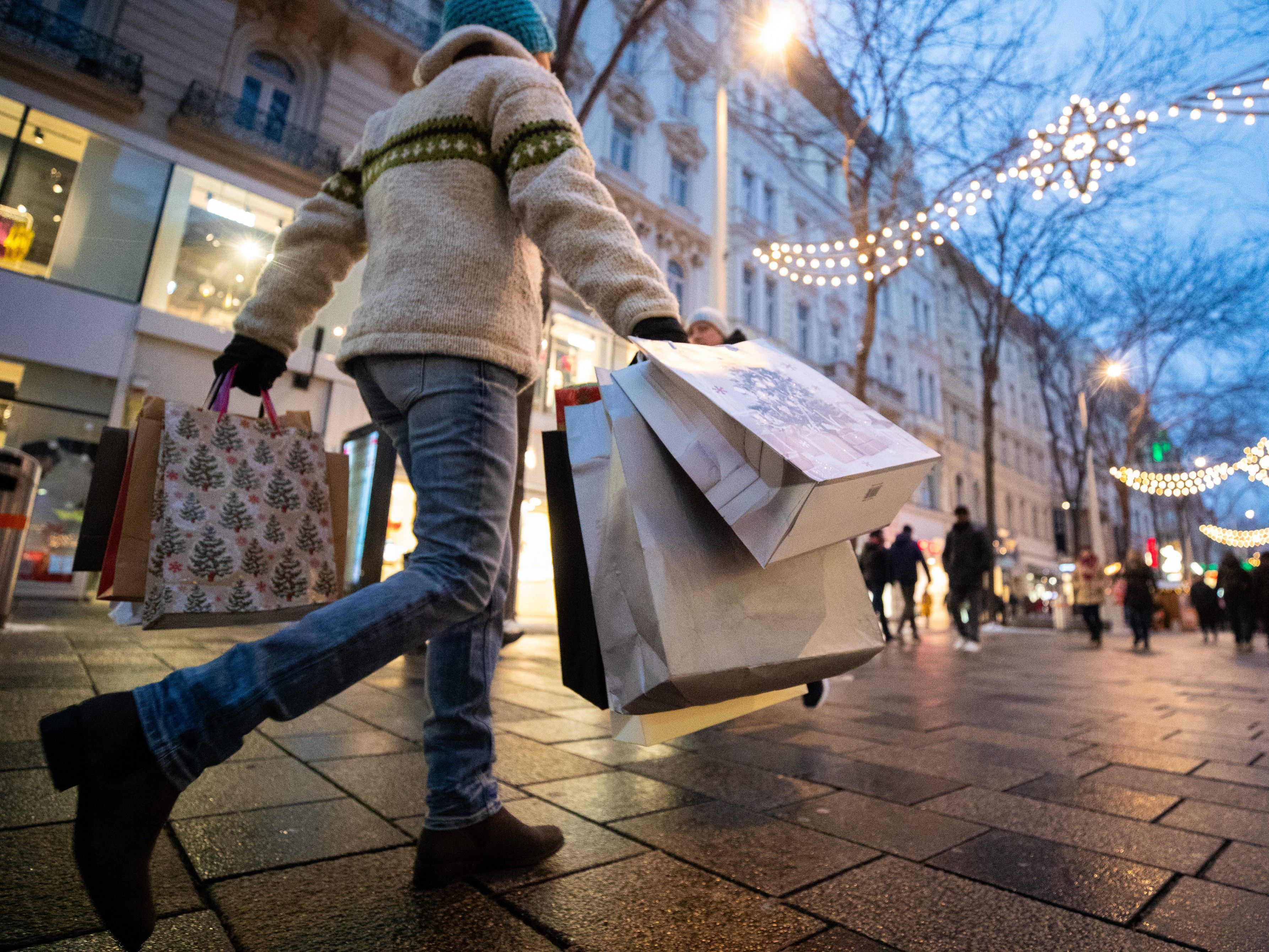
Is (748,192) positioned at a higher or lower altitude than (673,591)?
higher

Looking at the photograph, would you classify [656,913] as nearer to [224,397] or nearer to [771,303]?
[224,397]

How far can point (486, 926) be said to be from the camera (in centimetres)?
124

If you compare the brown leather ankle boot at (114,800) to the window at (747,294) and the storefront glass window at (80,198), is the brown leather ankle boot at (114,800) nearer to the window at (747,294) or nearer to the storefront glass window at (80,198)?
the storefront glass window at (80,198)

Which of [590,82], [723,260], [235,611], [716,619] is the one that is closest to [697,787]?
[716,619]

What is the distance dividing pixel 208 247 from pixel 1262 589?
57.7 ft

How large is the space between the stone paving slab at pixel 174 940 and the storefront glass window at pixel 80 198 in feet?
37.0

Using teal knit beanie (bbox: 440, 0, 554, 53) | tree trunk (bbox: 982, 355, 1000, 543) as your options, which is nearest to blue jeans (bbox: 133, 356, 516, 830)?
teal knit beanie (bbox: 440, 0, 554, 53)

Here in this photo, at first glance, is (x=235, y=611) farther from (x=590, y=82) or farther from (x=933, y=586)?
(x=933, y=586)

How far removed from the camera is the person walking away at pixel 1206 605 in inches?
587

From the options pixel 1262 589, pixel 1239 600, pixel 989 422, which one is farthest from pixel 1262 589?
pixel 989 422

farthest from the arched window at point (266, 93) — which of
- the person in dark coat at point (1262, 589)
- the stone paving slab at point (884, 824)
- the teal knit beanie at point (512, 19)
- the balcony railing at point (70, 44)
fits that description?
the person in dark coat at point (1262, 589)

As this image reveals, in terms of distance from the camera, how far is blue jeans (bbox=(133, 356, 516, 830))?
1044 mm

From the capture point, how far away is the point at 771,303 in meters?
22.5

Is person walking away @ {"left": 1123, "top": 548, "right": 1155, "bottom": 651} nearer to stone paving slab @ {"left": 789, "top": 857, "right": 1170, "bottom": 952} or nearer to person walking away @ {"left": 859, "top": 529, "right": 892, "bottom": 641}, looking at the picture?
person walking away @ {"left": 859, "top": 529, "right": 892, "bottom": 641}
